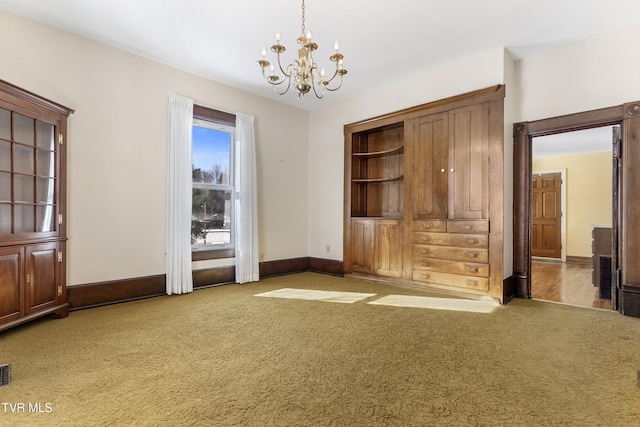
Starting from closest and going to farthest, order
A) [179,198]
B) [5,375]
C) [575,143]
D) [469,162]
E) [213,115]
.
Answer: [5,375] < [469,162] < [179,198] < [213,115] < [575,143]

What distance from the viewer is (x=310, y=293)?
410 cm

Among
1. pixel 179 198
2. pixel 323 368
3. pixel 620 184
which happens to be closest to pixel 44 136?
pixel 179 198

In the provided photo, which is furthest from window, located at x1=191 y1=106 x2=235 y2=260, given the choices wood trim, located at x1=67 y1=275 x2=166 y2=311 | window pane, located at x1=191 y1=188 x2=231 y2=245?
wood trim, located at x1=67 y1=275 x2=166 y2=311

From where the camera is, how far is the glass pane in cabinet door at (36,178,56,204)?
114 inches

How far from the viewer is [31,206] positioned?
2836 millimetres

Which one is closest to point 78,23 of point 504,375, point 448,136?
point 448,136

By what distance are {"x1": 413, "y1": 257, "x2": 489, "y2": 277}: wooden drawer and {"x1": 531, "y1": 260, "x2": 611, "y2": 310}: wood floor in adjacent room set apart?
0.84 meters

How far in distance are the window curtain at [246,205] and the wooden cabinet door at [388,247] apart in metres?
1.85

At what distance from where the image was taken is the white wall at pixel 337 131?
419 cm

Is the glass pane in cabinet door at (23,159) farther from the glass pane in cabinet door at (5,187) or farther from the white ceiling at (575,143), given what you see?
the white ceiling at (575,143)

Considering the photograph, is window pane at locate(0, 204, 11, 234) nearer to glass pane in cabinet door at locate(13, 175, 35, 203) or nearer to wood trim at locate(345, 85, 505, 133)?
glass pane in cabinet door at locate(13, 175, 35, 203)

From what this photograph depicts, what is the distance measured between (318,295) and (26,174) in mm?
3135

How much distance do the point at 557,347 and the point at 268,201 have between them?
13.3ft

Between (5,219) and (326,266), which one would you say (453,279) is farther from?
(5,219)
